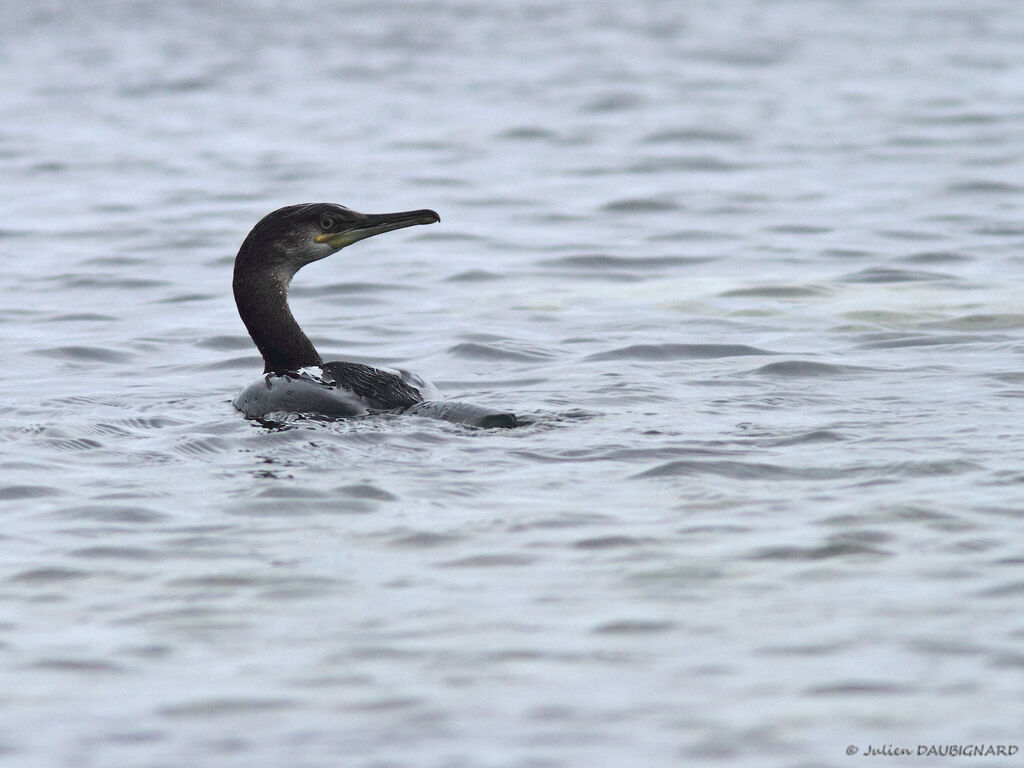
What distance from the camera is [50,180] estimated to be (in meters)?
17.1

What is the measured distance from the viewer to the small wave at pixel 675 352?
31.7 feet

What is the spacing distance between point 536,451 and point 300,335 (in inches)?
79.3

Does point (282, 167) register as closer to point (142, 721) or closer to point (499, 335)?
point (499, 335)

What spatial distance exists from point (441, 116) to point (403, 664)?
52.0 ft

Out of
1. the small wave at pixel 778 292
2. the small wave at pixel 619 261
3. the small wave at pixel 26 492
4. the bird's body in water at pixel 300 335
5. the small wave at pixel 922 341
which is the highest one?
the bird's body in water at pixel 300 335

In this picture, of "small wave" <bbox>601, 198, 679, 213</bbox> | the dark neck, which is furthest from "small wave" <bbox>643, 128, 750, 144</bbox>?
the dark neck

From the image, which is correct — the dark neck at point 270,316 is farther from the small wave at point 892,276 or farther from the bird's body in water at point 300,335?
the small wave at point 892,276

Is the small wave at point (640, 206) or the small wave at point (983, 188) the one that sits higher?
the small wave at point (640, 206)

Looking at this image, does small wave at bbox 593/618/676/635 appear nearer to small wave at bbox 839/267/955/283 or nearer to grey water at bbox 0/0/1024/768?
grey water at bbox 0/0/1024/768

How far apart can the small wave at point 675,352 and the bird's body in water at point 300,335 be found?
1.59 metres

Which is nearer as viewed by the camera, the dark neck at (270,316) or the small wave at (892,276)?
the dark neck at (270,316)

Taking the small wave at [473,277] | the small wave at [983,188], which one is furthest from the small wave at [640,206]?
the small wave at [473,277]

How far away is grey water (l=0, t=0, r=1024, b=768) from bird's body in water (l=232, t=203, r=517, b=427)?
20 centimetres

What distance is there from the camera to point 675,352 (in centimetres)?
973
